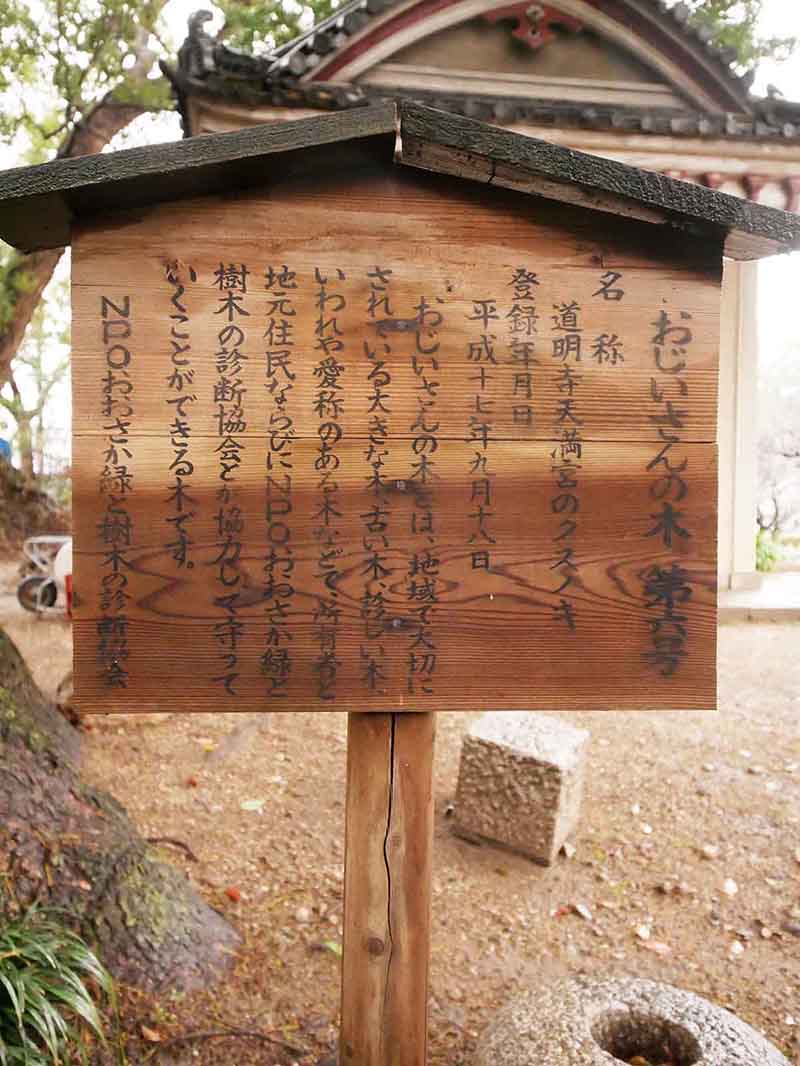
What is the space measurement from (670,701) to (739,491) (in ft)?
26.1

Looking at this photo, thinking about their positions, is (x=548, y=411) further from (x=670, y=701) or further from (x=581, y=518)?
(x=670, y=701)

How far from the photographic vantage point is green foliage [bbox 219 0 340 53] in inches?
311

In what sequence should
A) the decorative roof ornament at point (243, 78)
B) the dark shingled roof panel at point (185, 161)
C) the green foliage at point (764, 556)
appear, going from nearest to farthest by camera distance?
the dark shingled roof panel at point (185, 161)
the decorative roof ornament at point (243, 78)
the green foliage at point (764, 556)

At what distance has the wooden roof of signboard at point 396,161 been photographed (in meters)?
1.47

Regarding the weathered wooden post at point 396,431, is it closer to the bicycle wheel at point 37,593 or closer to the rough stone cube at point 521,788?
the rough stone cube at point 521,788

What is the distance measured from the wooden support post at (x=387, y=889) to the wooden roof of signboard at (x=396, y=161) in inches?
49.1

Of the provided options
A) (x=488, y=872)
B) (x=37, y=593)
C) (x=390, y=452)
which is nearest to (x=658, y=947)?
(x=488, y=872)

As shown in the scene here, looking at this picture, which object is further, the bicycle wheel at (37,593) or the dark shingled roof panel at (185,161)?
the bicycle wheel at (37,593)

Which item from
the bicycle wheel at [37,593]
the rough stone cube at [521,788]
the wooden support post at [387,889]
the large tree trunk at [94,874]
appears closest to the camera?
the wooden support post at [387,889]

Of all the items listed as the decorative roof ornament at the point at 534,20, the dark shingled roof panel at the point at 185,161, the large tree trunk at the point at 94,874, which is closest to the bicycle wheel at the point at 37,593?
the large tree trunk at the point at 94,874

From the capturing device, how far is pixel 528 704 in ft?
5.49

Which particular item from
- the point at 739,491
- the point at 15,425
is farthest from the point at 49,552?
the point at 739,491

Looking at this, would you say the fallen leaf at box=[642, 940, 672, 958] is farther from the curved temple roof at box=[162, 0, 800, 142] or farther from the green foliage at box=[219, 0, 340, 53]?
the green foliage at box=[219, 0, 340, 53]

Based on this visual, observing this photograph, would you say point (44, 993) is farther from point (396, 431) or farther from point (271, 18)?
point (271, 18)
